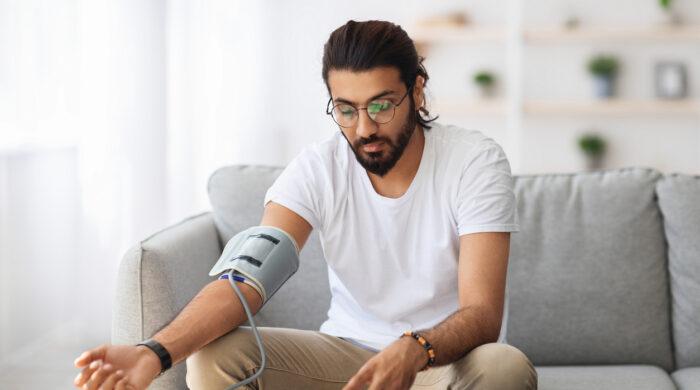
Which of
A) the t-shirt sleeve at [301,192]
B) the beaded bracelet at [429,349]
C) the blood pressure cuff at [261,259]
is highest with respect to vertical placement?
the t-shirt sleeve at [301,192]

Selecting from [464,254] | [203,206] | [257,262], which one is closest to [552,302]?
[464,254]

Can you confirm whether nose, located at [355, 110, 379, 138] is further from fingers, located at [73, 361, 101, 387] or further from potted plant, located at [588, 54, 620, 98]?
potted plant, located at [588, 54, 620, 98]

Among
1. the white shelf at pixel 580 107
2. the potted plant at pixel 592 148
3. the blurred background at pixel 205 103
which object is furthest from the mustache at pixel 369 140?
the potted plant at pixel 592 148

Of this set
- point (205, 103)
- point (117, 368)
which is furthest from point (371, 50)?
point (205, 103)

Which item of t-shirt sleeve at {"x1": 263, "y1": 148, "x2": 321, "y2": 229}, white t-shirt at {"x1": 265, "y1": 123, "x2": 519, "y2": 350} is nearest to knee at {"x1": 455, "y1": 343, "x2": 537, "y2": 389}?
white t-shirt at {"x1": 265, "y1": 123, "x2": 519, "y2": 350}

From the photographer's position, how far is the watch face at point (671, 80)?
4.28m

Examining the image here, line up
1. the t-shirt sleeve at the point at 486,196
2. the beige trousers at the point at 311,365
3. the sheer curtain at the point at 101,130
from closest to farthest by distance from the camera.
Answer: the beige trousers at the point at 311,365 < the t-shirt sleeve at the point at 486,196 < the sheer curtain at the point at 101,130

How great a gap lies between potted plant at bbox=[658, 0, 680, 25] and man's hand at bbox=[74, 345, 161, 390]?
3.83 meters

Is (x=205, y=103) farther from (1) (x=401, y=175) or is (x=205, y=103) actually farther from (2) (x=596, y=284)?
(2) (x=596, y=284)

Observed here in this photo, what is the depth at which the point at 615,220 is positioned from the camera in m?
1.95

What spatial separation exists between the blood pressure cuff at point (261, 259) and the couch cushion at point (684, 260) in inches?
40.6

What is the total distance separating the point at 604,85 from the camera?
14.0 ft

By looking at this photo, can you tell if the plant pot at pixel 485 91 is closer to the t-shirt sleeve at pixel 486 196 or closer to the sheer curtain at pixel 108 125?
the sheer curtain at pixel 108 125

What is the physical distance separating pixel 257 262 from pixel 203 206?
2.17 meters
